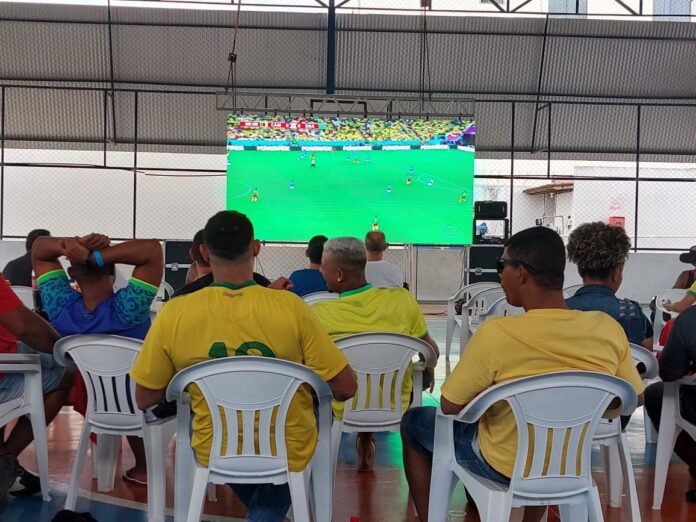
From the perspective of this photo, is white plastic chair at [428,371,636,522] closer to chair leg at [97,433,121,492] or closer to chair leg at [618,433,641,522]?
chair leg at [618,433,641,522]

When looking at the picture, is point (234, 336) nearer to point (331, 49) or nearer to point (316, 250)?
point (316, 250)

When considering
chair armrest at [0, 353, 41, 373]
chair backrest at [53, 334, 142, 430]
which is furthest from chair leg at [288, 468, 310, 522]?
chair armrest at [0, 353, 41, 373]

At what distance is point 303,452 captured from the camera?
238 cm

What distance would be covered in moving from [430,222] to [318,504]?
29.6 ft

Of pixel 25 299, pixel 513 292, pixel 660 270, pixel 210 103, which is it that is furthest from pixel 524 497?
pixel 210 103

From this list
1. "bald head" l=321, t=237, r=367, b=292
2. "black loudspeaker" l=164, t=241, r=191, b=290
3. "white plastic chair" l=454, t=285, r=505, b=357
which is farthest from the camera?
"black loudspeaker" l=164, t=241, r=191, b=290

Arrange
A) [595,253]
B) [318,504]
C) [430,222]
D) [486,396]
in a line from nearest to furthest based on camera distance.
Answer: [486,396], [318,504], [595,253], [430,222]

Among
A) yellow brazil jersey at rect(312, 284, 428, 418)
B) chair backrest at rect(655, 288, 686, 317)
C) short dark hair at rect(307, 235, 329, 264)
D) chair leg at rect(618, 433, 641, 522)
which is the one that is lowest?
chair leg at rect(618, 433, 641, 522)

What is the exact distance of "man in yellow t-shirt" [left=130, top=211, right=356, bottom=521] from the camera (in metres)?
2.29

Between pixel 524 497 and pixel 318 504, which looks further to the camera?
pixel 318 504

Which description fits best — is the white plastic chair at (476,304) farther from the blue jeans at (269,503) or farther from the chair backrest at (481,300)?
the blue jeans at (269,503)

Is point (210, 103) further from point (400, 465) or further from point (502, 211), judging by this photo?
point (400, 465)

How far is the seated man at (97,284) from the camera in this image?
2.99m

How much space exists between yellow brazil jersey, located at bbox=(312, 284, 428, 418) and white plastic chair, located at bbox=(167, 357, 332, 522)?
1.10 m
